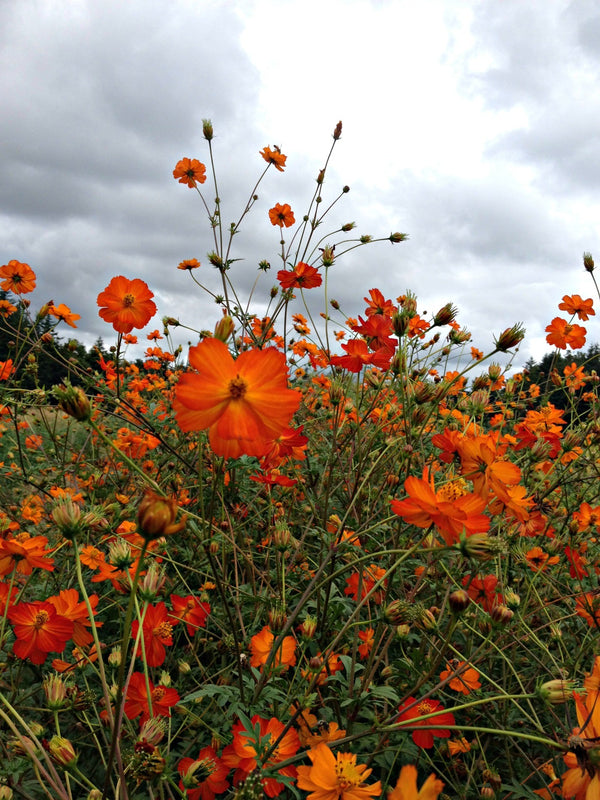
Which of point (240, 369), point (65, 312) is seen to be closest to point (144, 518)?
point (240, 369)

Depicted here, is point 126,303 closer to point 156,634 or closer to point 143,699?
point 156,634

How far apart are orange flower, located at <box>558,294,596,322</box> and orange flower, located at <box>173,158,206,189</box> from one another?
2.05 metres

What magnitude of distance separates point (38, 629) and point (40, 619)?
20mm

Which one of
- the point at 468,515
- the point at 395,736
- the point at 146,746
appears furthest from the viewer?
the point at 395,736

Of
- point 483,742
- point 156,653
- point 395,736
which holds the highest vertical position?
point 156,653

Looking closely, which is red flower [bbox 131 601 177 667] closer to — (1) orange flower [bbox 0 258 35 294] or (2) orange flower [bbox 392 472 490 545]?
(2) orange flower [bbox 392 472 490 545]

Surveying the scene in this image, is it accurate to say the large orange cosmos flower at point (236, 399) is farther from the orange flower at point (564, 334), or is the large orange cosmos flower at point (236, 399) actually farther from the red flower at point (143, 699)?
the orange flower at point (564, 334)

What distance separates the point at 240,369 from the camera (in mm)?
738

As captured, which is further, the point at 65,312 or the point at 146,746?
the point at 65,312

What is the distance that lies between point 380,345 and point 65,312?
180 centimetres

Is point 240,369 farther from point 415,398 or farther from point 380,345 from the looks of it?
point 380,345

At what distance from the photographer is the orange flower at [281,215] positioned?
2.61 metres

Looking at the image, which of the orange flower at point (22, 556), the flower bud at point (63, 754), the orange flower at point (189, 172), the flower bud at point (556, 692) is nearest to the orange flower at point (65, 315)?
the orange flower at point (189, 172)

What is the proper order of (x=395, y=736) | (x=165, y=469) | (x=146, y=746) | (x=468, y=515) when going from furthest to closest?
(x=165, y=469), (x=395, y=736), (x=468, y=515), (x=146, y=746)
